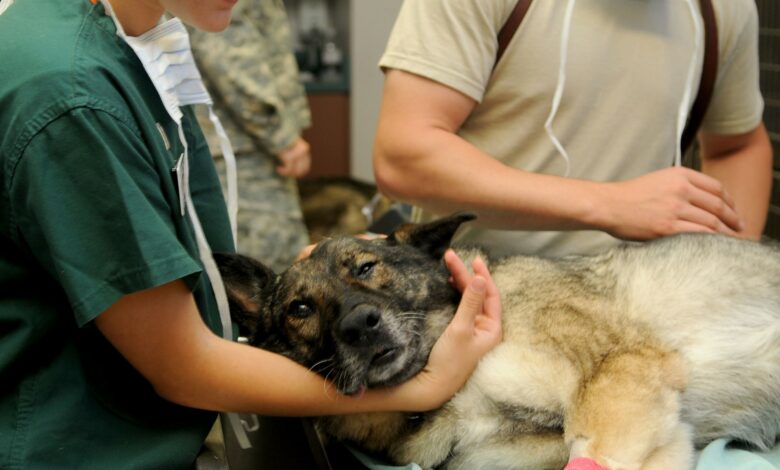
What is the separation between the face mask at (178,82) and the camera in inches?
48.0

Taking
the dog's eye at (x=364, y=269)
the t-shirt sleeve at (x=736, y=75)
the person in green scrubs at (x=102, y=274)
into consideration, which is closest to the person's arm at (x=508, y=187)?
the dog's eye at (x=364, y=269)

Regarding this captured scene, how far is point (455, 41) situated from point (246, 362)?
85cm

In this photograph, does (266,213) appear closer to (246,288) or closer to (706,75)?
(246,288)

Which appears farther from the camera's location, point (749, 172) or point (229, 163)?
point (749, 172)

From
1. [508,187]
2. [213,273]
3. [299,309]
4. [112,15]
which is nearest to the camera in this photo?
[112,15]

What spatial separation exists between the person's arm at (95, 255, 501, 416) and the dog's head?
0.05 meters

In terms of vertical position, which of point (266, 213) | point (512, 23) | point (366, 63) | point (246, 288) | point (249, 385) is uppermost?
point (512, 23)

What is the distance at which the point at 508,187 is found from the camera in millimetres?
1649

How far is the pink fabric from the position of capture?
1.18 metres

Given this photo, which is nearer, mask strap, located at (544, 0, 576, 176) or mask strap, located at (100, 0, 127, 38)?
mask strap, located at (100, 0, 127, 38)

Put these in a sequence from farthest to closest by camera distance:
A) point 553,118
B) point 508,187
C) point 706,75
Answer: point 706,75 < point 553,118 < point 508,187

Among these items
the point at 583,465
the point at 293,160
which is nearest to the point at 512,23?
the point at 583,465

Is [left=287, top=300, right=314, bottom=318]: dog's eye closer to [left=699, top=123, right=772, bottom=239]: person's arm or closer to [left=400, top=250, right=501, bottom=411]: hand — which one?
[left=400, top=250, right=501, bottom=411]: hand

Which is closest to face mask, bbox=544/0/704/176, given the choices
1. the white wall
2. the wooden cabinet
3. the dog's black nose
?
the dog's black nose
